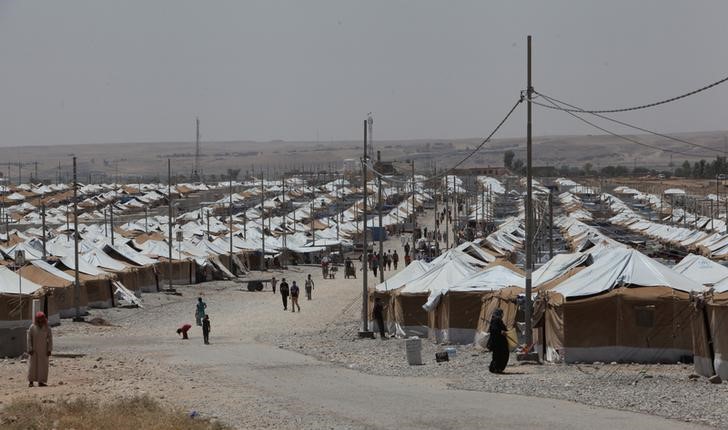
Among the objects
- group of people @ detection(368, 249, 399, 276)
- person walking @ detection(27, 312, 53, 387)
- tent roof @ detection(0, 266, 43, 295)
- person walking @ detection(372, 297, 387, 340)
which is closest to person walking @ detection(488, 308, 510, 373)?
person walking @ detection(27, 312, 53, 387)

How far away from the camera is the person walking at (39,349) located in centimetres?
1883

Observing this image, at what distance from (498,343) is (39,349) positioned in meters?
7.34

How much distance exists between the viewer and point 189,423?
14.1 meters

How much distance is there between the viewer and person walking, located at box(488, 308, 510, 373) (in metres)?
19.4

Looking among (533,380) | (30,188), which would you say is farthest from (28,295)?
(30,188)

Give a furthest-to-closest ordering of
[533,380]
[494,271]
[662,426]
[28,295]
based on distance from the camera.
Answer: [28,295] → [494,271] → [533,380] → [662,426]

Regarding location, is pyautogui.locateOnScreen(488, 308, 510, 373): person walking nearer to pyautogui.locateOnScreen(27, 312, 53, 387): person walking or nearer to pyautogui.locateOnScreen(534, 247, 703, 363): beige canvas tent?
pyautogui.locateOnScreen(534, 247, 703, 363): beige canvas tent

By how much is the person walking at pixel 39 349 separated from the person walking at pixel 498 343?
23.2 feet

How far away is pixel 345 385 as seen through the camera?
18.9m

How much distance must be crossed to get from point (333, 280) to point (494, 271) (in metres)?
31.3

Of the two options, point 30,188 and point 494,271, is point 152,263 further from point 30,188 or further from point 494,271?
point 30,188

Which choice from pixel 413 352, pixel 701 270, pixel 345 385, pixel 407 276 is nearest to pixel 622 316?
pixel 413 352

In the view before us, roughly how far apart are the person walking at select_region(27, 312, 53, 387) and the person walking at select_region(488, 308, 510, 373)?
7068mm

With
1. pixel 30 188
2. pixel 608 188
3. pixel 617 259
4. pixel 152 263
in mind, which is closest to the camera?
pixel 617 259
